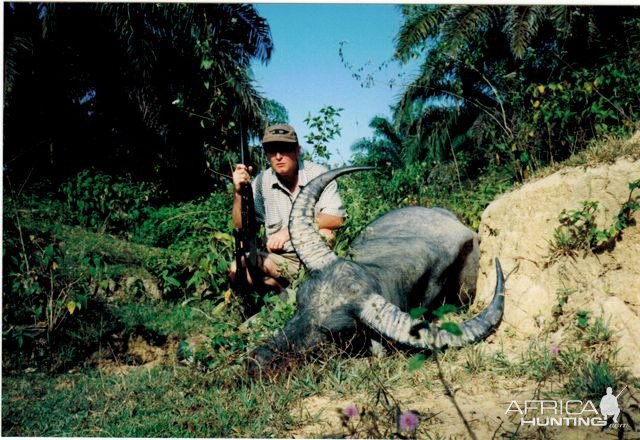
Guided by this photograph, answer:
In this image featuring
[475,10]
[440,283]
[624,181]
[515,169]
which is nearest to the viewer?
[624,181]

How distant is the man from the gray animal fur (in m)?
0.40

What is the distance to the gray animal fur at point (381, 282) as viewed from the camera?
3010mm

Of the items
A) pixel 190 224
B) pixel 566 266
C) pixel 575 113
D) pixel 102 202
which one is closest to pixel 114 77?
pixel 102 202

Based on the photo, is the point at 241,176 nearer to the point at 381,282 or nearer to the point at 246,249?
the point at 246,249

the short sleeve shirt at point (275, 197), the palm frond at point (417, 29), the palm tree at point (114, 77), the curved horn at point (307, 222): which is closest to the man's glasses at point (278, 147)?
the short sleeve shirt at point (275, 197)

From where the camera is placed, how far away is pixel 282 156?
185 inches

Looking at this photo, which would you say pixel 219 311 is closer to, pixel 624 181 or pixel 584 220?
pixel 584 220

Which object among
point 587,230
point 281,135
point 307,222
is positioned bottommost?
point 587,230

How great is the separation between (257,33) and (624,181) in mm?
12125

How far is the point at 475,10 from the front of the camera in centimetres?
1061

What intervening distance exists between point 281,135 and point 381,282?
6.20ft

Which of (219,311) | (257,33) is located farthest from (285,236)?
(257,33)

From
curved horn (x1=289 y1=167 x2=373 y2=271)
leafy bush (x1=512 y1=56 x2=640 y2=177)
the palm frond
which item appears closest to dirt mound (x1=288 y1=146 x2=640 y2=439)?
leafy bush (x1=512 y1=56 x2=640 y2=177)

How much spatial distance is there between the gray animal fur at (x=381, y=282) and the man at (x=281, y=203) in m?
0.40
